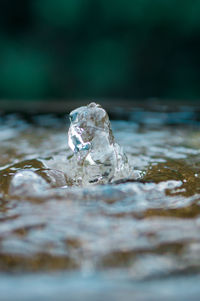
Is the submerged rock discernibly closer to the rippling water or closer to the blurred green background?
the rippling water

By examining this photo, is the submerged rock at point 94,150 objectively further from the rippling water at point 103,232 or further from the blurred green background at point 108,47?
the blurred green background at point 108,47

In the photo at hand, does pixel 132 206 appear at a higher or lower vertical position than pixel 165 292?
higher

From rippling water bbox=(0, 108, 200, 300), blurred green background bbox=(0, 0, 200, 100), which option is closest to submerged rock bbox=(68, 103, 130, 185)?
rippling water bbox=(0, 108, 200, 300)

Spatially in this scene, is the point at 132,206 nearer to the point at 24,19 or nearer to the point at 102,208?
the point at 102,208

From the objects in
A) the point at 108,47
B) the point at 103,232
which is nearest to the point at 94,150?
the point at 103,232

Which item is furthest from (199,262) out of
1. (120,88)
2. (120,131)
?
(120,88)

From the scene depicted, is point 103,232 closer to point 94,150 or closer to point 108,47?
point 94,150

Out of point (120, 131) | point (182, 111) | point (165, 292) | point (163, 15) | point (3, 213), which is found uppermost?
point (163, 15)
